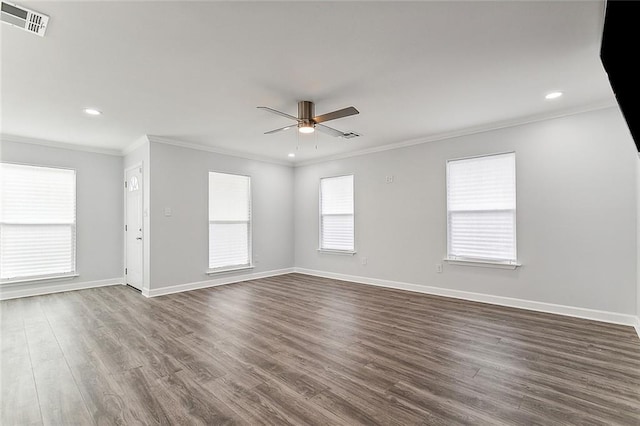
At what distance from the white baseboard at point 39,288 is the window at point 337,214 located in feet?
14.3

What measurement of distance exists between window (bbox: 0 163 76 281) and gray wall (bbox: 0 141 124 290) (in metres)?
0.11

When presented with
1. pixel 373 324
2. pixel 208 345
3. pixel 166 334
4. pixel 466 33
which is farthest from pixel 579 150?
pixel 166 334

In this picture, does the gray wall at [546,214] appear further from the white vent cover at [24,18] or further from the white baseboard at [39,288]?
the white baseboard at [39,288]

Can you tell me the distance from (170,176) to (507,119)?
5283 millimetres

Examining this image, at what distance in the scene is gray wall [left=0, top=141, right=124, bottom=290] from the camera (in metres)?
5.31

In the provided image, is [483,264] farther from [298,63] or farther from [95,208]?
[95,208]

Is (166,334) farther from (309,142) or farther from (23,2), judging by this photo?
(309,142)

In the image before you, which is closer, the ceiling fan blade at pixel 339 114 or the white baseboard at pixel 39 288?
the ceiling fan blade at pixel 339 114

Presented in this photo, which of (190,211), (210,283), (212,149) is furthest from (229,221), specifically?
(212,149)

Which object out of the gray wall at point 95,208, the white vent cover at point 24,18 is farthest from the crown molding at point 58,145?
the white vent cover at point 24,18

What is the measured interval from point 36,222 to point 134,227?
1398mm

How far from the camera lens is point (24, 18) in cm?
196

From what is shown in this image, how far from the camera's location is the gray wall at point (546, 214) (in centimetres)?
350

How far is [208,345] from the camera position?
292 cm
